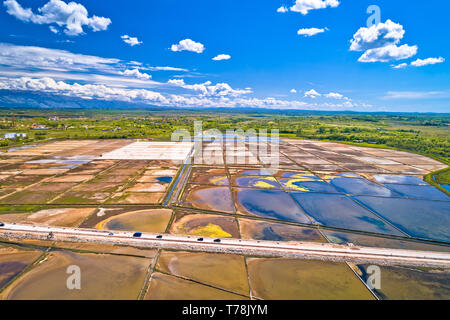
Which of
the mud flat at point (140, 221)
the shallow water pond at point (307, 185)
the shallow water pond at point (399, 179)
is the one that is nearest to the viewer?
the mud flat at point (140, 221)

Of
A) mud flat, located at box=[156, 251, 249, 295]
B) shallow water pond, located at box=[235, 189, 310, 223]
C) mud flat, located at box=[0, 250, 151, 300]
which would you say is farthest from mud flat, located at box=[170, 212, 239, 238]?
mud flat, located at box=[0, 250, 151, 300]

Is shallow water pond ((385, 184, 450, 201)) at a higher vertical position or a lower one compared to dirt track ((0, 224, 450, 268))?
higher

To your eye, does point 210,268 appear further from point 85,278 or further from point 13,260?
point 13,260

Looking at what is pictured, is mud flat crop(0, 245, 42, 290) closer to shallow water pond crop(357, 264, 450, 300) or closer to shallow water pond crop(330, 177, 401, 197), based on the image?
shallow water pond crop(357, 264, 450, 300)

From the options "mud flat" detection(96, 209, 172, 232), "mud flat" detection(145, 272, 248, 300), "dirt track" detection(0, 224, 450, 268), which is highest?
"mud flat" detection(96, 209, 172, 232)

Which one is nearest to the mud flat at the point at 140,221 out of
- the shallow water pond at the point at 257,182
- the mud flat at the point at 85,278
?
the mud flat at the point at 85,278

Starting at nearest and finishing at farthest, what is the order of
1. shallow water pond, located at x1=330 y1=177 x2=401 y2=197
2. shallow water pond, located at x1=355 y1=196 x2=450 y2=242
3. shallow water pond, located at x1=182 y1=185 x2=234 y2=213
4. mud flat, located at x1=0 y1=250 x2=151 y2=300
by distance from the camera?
mud flat, located at x1=0 y1=250 x2=151 y2=300 < shallow water pond, located at x1=355 y1=196 x2=450 y2=242 < shallow water pond, located at x1=182 y1=185 x2=234 y2=213 < shallow water pond, located at x1=330 y1=177 x2=401 y2=197

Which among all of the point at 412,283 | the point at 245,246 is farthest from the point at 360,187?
the point at 245,246

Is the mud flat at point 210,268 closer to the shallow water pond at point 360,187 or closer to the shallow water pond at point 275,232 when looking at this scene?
the shallow water pond at point 275,232

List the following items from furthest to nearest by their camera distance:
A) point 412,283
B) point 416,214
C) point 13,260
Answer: point 416,214 → point 13,260 → point 412,283

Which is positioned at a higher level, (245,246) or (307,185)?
(307,185)

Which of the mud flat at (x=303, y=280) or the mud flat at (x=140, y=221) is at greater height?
the mud flat at (x=140, y=221)

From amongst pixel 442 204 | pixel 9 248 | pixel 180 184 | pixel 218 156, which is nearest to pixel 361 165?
pixel 442 204
